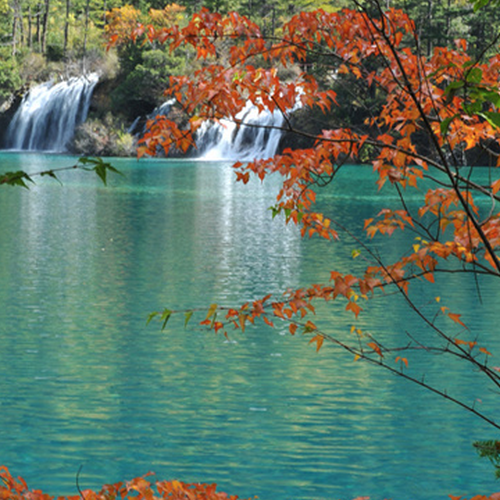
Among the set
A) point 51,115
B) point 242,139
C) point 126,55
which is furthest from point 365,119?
point 51,115

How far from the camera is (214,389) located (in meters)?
9.09

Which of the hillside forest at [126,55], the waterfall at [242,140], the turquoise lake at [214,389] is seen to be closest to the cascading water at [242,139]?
the waterfall at [242,140]

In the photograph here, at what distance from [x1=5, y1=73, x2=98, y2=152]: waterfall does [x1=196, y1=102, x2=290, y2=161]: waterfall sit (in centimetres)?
1195

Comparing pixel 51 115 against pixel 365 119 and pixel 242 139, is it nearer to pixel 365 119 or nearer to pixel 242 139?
pixel 242 139

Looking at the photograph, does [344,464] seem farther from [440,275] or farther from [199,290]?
[440,275]

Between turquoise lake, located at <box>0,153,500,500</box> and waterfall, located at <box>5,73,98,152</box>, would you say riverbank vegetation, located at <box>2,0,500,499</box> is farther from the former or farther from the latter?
waterfall, located at <box>5,73,98,152</box>

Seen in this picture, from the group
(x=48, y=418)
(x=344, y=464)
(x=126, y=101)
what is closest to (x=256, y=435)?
(x=344, y=464)

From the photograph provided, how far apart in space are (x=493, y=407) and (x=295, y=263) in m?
8.24

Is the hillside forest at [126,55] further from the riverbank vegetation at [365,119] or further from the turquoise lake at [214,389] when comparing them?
the riverbank vegetation at [365,119]

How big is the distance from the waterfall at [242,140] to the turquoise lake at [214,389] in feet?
123

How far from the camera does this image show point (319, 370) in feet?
32.2

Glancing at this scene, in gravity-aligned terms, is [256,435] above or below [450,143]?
below

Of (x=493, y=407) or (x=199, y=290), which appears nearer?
(x=493, y=407)

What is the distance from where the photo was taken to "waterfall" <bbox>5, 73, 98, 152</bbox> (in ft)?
223
